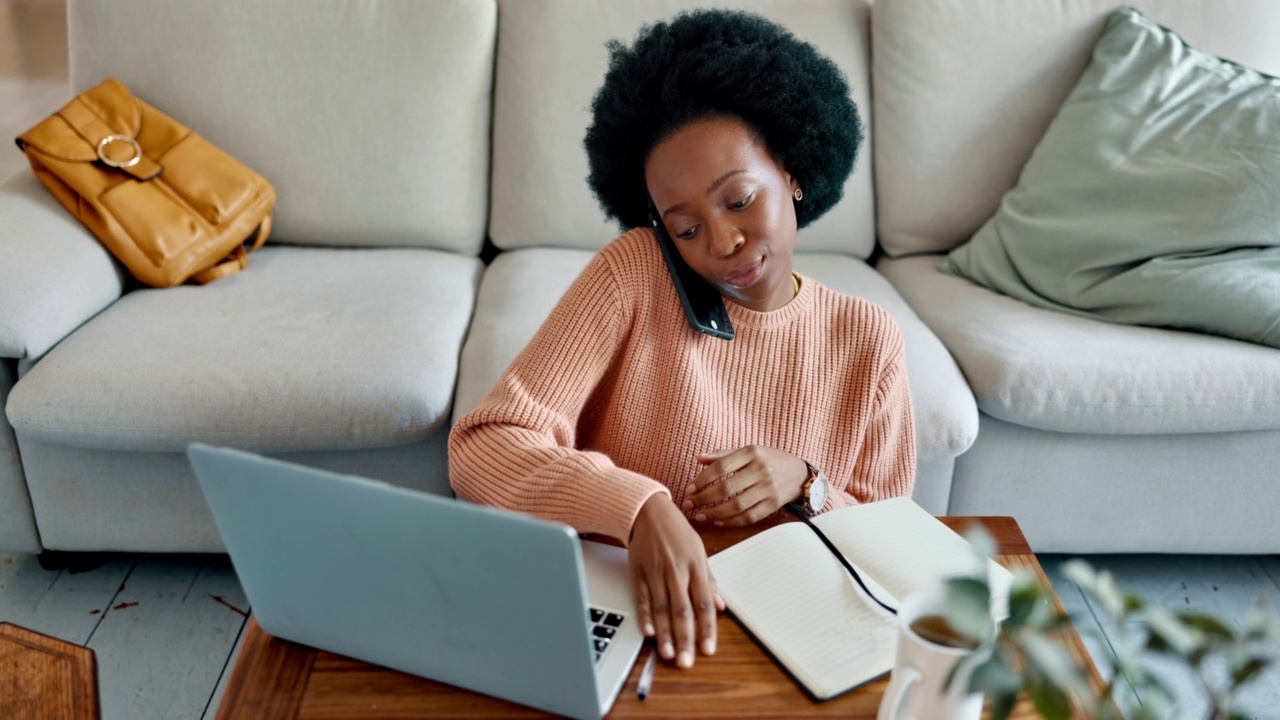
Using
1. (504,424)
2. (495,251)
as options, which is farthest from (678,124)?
(495,251)

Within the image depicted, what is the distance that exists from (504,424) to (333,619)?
0.34 meters

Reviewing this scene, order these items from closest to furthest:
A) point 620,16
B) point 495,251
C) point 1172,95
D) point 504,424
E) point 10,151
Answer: point 504,424, point 1172,95, point 620,16, point 495,251, point 10,151

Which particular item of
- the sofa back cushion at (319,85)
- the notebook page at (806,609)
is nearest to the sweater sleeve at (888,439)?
the notebook page at (806,609)

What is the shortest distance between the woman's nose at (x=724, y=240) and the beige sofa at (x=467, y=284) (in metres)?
0.61

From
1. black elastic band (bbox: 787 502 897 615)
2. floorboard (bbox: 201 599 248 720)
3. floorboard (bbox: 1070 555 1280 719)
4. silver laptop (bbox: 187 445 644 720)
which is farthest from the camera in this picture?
floorboard (bbox: 1070 555 1280 719)

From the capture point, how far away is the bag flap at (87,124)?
1.87m

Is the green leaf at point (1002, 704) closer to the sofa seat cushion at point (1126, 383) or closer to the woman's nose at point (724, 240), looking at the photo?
Answer: the woman's nose at point (724, 240)

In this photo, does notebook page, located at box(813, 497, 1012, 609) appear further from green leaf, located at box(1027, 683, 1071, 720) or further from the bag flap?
the bag flap

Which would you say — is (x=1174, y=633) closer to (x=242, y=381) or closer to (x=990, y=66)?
(x=242, y=381)

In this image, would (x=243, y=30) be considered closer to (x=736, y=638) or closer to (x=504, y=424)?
(x=504, y=424)

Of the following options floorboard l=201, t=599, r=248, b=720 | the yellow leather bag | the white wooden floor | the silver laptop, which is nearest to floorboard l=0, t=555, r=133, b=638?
Result: the white wooden floor

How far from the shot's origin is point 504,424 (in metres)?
1.08

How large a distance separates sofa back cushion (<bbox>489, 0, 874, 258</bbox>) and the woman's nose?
104cm

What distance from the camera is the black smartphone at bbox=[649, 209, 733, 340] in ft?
3.78
